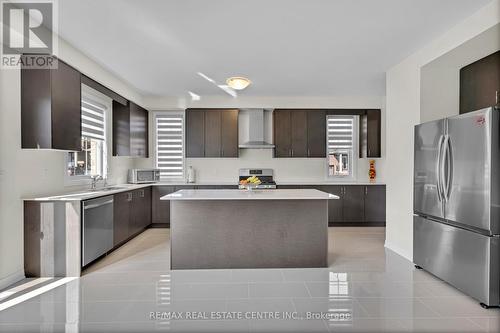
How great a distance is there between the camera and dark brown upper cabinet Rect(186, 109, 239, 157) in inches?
260

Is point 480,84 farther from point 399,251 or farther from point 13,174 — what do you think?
point 13,174

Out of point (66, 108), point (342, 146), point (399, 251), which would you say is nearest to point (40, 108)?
point (66, 108)

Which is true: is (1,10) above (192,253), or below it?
above

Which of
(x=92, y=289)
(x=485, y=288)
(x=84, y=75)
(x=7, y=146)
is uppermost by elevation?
(x=84, y=75)

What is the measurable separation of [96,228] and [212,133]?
3.28 m

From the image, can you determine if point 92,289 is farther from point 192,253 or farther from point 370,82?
point 370,82

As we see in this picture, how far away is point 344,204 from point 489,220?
3592 millimetres

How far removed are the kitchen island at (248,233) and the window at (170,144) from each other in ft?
10.3

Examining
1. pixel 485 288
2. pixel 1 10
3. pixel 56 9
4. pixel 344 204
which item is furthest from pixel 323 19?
pixel 344 204

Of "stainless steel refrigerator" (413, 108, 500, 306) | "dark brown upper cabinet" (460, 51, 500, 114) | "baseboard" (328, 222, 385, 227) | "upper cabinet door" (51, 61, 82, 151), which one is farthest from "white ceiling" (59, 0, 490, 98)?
"baseboard" (328, 222, 385, 227)

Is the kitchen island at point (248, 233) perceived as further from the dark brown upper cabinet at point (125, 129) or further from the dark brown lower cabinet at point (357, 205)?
the dark brown lower cabinet at point (357, 205)

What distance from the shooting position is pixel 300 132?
663cm

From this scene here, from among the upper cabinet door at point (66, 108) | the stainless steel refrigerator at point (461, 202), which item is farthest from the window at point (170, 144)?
the stainless steel refrigerator at point (461, 202)

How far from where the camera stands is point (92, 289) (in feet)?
10.3
